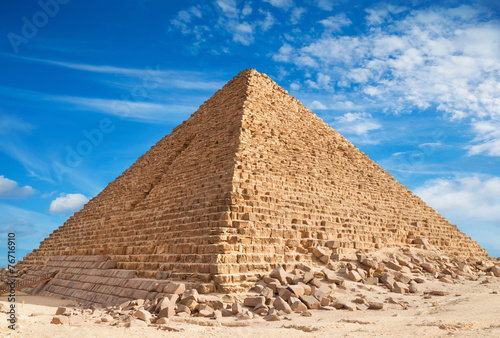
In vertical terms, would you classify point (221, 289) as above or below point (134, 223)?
below

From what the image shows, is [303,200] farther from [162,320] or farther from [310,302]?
[162,320]

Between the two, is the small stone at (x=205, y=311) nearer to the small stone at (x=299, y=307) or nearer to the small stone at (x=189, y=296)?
the small stone at (x=189, y=296)

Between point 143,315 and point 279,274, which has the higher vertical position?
point 279,274

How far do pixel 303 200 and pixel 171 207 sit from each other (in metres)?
4.66

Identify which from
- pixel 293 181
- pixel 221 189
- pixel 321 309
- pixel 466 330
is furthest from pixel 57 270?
pixel 466 330

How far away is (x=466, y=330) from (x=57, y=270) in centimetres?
1641

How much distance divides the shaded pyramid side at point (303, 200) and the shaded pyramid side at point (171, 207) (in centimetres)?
65

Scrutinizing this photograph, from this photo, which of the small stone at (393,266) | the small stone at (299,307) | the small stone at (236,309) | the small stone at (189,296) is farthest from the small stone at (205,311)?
the small stone at (393,266)

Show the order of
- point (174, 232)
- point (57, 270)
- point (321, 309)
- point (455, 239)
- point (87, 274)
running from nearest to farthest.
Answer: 1. point (321, 309)
2. point (174, 232)
3. point (87, 274)
4. point (57, 270)
5. point (455, 239)

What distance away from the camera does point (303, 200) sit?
13414mm

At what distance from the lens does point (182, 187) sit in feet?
47.7

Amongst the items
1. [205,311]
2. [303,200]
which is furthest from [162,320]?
[303,200]

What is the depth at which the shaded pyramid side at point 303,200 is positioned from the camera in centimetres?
1043

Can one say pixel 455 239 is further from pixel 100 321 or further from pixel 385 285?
pixel 100 321
